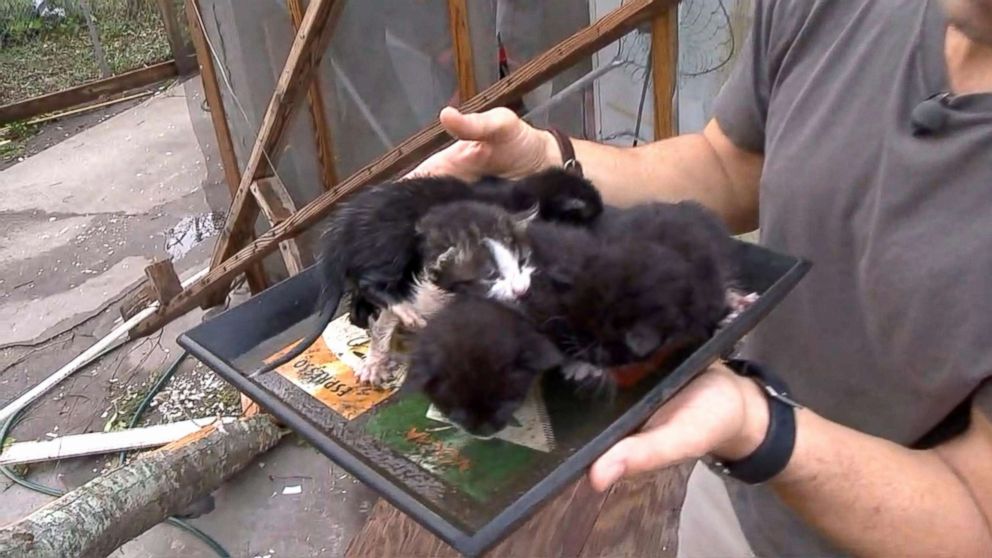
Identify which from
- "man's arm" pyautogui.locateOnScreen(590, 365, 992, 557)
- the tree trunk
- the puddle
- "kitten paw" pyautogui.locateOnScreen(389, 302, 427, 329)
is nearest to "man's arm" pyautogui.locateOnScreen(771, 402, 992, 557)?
"man's arm" pyautogui.locateOnScreen(590, 365, 992, 557)

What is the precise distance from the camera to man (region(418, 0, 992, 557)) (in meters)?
0.82

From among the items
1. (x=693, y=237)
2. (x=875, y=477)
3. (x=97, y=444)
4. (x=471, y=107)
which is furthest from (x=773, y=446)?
(x=97, y=444)

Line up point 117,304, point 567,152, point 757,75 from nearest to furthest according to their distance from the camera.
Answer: point 757,75, point 567,152, point 117,304

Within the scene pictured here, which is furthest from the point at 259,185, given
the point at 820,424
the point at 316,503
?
the point at 820,424

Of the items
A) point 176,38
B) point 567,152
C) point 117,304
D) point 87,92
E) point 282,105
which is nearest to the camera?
point 567,152

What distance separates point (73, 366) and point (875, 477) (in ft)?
10.7

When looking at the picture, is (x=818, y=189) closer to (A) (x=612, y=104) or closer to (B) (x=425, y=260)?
(B) (x=425, y=260)

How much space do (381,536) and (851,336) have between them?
3.87 feet

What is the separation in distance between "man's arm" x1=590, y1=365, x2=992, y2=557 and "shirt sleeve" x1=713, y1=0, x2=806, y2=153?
0.42 meters

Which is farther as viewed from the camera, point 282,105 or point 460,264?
point 282,105

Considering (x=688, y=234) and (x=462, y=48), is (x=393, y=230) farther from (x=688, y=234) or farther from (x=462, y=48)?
(x=462, y=48)

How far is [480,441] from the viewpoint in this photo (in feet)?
2.80

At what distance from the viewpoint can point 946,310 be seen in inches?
32.8

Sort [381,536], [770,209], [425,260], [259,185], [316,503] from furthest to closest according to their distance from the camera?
[259,185]
[316,503]
[381,536]
[770,209]
[425,260]
